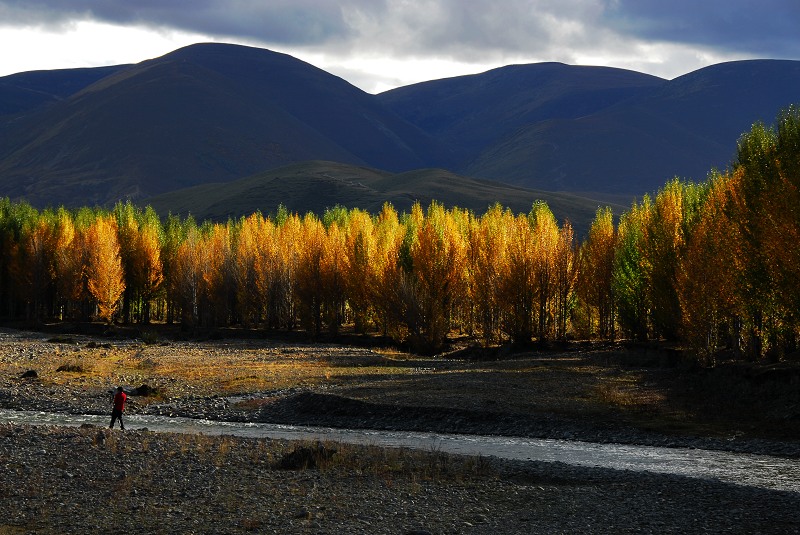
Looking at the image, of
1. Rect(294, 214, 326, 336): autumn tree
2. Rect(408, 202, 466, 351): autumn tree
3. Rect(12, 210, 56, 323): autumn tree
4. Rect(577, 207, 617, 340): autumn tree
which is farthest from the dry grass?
Rect(12, 210, 56, 323): autumn tree

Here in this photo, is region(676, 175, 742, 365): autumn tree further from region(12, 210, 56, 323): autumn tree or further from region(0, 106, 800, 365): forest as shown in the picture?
region(12, 210, 56, 323): autumn tree

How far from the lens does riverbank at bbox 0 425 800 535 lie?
23.8m

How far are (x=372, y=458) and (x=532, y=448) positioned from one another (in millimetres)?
9279

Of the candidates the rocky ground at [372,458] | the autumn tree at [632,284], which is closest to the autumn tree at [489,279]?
the autumn tree at [632,284]

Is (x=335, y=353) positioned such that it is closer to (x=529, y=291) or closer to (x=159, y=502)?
(x=529, y=291)

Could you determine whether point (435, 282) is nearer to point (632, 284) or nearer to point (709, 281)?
point (632, 284)

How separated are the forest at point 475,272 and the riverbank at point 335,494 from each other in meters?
25.3

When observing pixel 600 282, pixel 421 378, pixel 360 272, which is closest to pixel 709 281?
pixel 421 378

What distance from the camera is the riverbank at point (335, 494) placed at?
23.8 meters

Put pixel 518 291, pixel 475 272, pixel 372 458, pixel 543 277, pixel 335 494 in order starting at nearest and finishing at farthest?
pixel 335 494 → pixel 372 458 → pixel 518 291 → pixel 543 277 → pixel 475 272

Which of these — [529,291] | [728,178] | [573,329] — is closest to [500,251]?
[529,291]

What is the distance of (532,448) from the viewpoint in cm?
3903

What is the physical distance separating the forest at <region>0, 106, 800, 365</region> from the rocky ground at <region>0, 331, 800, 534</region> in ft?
24.1

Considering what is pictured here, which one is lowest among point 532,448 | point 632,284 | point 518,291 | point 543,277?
point 532,448
